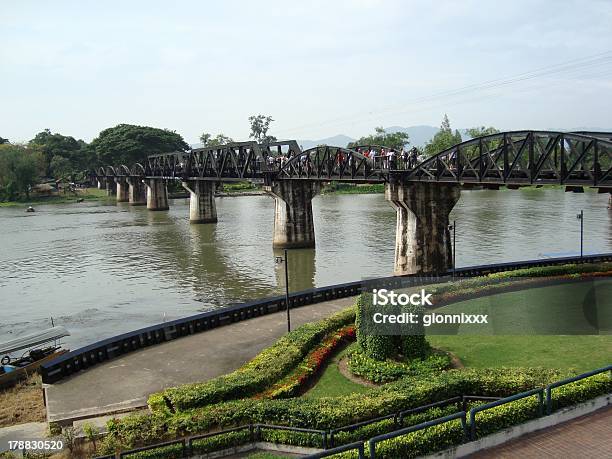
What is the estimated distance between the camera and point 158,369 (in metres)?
24.1

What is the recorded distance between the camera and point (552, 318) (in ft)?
93.5

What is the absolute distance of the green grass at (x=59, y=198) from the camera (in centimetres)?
15221

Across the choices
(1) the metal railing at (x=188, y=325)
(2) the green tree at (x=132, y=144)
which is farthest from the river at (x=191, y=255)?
(2) the green tree at (x=132, y=144)

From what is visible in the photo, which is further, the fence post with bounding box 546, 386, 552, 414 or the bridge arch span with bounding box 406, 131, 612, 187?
the bridge arch span with bounding box 406, 131, 612, 187

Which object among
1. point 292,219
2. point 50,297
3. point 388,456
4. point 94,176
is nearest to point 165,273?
point 50,297

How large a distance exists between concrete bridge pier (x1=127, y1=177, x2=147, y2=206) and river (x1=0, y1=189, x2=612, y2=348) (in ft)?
103

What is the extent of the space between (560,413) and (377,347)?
8.86m

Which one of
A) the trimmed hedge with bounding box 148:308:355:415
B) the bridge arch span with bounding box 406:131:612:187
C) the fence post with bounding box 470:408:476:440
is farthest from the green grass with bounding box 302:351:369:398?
the bridge arch span with bounding box 406:131:612:187

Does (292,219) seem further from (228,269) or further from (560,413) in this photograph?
(560,413)

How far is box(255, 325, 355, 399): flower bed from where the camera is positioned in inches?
803

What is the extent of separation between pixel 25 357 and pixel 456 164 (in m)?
31.7

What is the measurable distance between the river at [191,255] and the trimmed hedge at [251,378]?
1797 cm

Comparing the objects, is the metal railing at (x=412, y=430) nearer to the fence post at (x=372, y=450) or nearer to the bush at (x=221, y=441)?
the fence post at (x=372, y=450)

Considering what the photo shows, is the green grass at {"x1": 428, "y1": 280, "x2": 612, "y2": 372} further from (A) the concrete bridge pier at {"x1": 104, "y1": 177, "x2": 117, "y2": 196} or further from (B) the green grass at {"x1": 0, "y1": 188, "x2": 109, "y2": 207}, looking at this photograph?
(A) the concrete bridge pier at {"x1": 104, "y1": 177, "x2": 117, "y2": 196}
